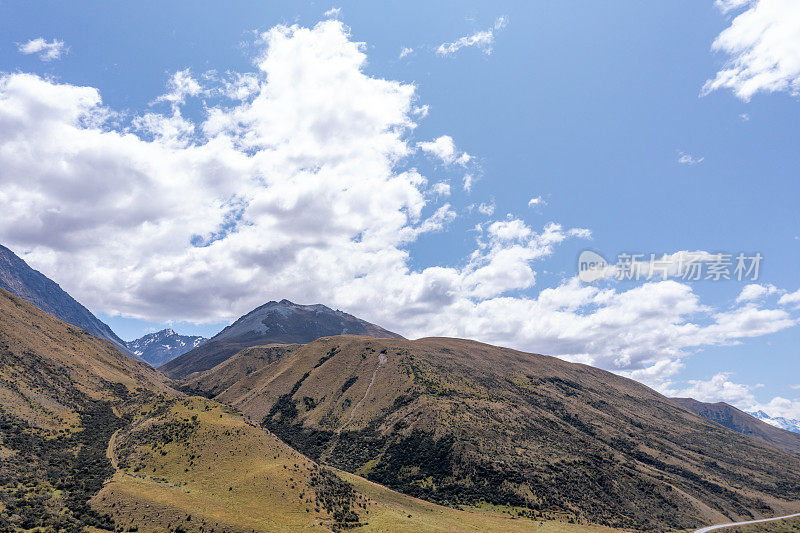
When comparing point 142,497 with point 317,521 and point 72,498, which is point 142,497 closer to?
point 72,498

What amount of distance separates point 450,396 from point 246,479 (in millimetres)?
94918

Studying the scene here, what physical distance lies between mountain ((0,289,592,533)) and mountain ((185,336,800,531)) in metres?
13.8

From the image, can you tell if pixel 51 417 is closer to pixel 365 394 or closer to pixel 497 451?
pixel 365 394

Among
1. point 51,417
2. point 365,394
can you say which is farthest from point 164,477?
point 365,394

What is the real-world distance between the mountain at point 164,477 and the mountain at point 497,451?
1380 cm

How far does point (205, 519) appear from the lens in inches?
2336

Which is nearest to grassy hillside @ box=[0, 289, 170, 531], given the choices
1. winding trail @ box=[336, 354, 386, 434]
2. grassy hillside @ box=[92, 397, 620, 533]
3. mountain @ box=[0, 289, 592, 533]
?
mountain @ box=[0, 289, 592, 533]

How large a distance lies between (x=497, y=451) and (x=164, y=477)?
292 feet

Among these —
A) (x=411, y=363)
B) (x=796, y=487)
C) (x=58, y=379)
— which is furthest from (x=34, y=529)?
(x=796, y=487)

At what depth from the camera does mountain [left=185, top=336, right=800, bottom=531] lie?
10994 centimetres

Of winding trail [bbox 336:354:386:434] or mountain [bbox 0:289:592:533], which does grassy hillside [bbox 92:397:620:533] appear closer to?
mountain [bbox 0:289:592:533]

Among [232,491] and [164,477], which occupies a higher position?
[232,491]

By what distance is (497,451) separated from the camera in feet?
397

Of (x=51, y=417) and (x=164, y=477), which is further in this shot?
(x=51, y=417)
